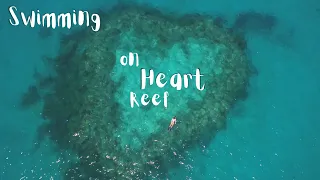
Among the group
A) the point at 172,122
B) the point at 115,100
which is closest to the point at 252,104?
the point at 172,122

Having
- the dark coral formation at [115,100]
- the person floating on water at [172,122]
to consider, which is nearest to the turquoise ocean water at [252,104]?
the dark coral formation at [115,100]

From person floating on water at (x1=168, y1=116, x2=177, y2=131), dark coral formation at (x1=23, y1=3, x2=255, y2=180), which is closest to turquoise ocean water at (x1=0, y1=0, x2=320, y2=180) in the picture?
dark coral formation at (x1=23, y1=3, x2=255, y2=180)

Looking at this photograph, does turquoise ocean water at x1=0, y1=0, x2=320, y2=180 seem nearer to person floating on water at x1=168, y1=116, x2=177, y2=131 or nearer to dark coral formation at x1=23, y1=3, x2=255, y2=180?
dark coral formation at x1=23, y1=3, x2=255, y2=180

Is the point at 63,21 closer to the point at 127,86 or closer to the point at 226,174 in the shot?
the point at 127,86

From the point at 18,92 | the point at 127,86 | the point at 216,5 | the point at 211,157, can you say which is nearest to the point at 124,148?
the point at 127,86
